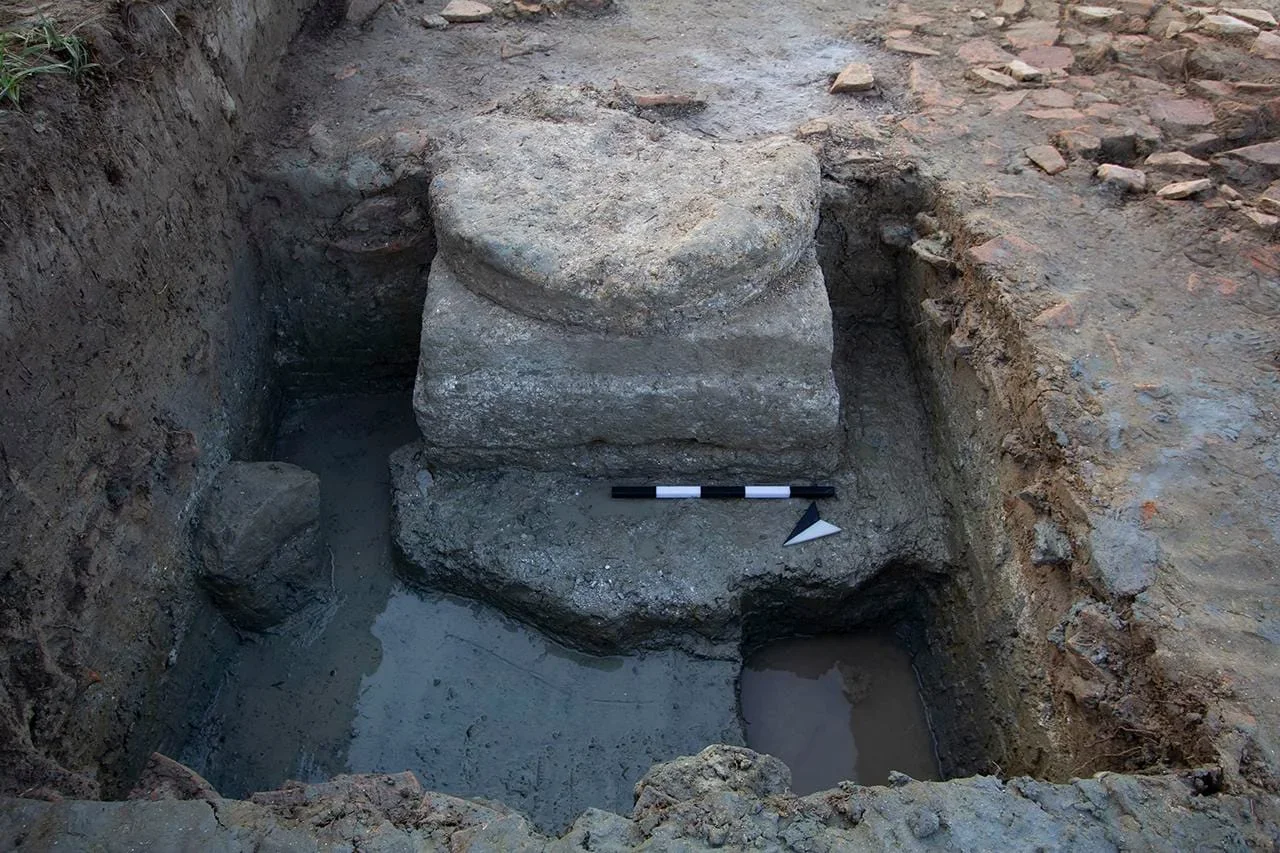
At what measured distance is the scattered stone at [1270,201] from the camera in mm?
2949

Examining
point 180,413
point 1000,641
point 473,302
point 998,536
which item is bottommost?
point 1000,641

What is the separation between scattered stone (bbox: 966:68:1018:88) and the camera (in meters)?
A: 3.61

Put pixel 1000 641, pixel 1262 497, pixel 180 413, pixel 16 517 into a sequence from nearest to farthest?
pixel 16 517, pixel 1262 497, pixel 1000 641, pixel 180 413

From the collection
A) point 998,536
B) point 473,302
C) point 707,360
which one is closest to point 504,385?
point 473,302

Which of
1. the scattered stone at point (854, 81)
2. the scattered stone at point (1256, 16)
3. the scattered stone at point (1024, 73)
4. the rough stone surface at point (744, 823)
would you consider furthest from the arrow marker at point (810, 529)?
the scattered stone at point (1256, 16)

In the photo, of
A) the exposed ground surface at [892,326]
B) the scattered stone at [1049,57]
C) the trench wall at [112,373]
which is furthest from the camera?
the scattered stone at [1049,57]

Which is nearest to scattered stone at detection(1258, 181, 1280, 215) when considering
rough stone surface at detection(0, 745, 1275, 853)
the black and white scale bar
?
the black and white scale bar

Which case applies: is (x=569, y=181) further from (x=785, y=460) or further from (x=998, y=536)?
(x=998, y=536)

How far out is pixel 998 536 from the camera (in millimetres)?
2594

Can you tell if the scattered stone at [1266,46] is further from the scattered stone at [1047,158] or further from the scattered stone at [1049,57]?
the scattered stone at [1047,158]

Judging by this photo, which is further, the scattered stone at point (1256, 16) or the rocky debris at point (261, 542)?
the scattered stone at point (1256, 16)

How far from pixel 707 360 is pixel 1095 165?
163 cm

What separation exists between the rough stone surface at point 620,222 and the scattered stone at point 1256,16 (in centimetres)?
223

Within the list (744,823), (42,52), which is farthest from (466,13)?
(744,823)
